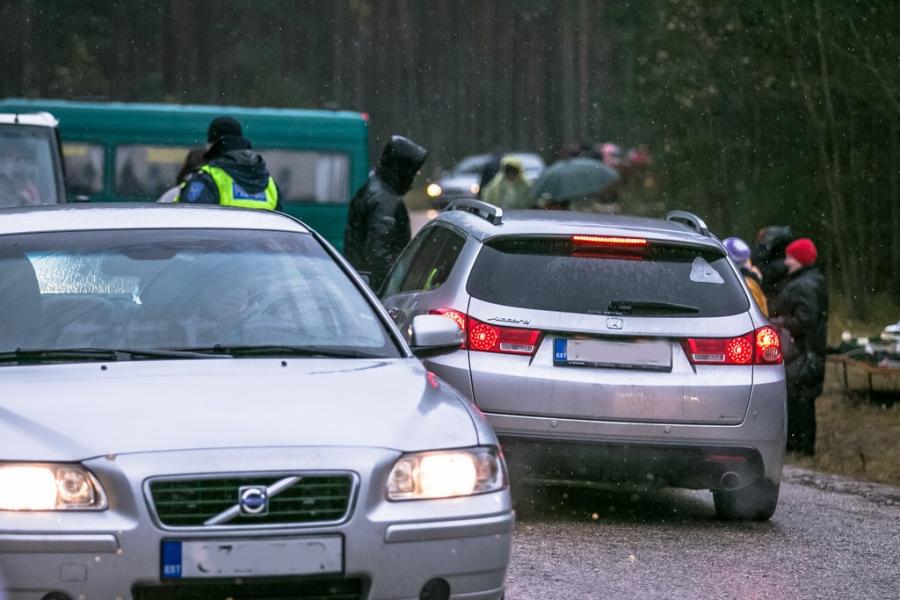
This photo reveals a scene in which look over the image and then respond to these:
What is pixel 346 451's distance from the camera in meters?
5.21

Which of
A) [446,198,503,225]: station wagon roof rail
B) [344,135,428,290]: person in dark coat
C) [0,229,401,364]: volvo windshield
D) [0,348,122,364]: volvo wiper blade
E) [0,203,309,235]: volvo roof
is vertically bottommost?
[344,135,428,290]: person in dark coat

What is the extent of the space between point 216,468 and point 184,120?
68.3 ft

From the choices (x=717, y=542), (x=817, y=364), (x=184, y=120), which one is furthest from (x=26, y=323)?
(x=184, y=120)

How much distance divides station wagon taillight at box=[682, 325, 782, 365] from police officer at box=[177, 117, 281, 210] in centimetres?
360

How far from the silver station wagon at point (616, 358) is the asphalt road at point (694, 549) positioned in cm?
29

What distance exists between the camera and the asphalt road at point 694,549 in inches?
290

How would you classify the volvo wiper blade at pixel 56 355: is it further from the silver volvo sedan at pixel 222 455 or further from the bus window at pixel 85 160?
the bus window at pixel 85 160

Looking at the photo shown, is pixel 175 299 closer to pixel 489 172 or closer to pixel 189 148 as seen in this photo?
pixel 489 172

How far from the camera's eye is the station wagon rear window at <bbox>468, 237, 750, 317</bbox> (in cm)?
865

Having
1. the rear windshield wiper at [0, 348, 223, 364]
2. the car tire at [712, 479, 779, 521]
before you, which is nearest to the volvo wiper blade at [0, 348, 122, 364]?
the rear windshield wiper at [0, 348, 223, 364]

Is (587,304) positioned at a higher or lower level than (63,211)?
lower

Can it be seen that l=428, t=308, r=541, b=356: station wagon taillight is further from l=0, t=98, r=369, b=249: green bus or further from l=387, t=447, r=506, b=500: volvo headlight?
l=0, t=98, r=369, b=249: green bus

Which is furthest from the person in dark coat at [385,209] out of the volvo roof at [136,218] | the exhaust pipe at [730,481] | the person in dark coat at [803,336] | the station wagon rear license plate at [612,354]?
the volvo roof at [136,218]

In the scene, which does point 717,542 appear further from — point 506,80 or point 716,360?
point 506,80
